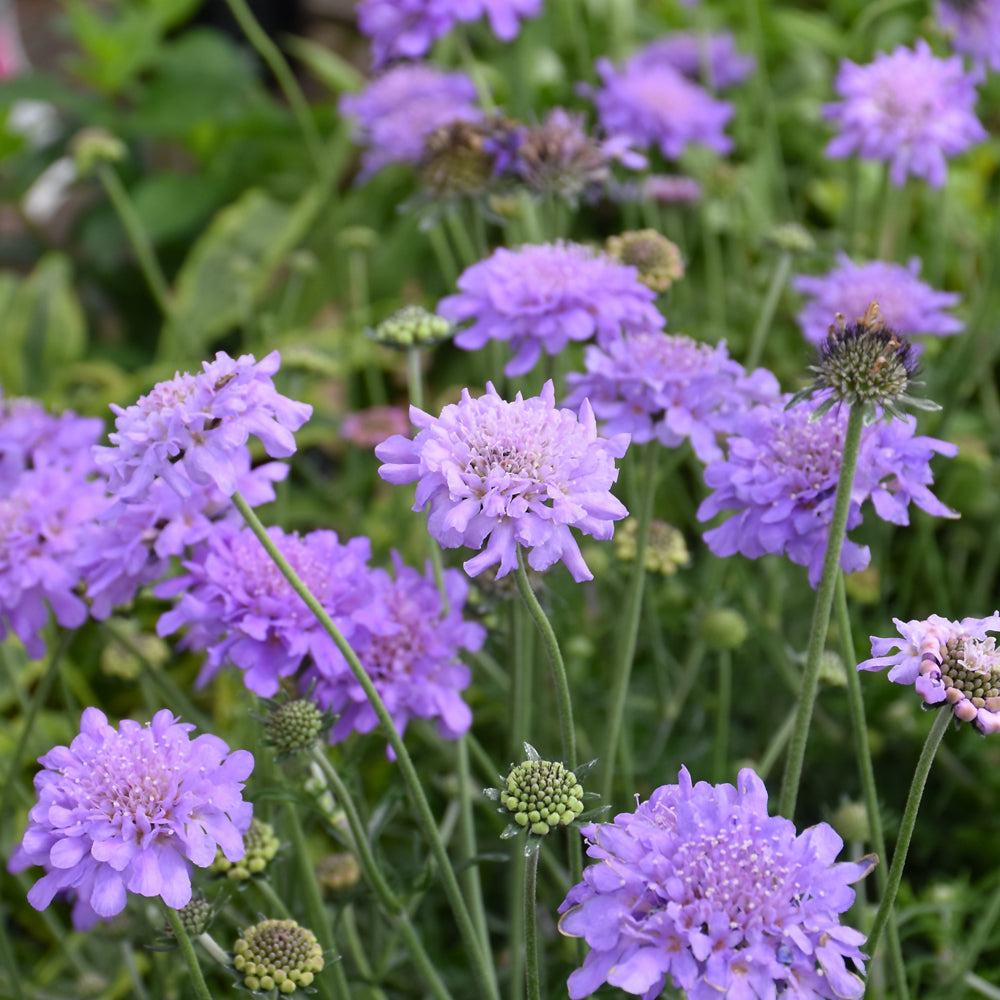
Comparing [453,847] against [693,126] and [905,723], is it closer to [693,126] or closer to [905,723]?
[905,723]

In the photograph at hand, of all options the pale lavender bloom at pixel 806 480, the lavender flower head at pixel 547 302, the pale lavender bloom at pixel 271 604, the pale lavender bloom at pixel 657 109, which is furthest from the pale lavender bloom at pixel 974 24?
the pale lavender bloom at pixel 271 604

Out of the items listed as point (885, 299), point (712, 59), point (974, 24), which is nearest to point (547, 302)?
point (885, 299)

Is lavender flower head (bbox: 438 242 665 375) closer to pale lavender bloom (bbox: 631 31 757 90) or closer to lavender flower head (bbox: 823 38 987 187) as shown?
lavender flower head (bbox: 823 38 987 187)

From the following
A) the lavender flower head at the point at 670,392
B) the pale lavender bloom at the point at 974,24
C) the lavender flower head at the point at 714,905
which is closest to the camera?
the lavender flower head at the point at 714,905

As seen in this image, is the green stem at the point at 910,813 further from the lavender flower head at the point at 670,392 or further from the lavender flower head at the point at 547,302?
the lavender flower head at the point at 547,302

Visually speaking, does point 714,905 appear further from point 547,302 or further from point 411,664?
point 547,302

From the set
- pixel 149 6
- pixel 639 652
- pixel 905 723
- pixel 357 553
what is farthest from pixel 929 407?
pixel 149 6
